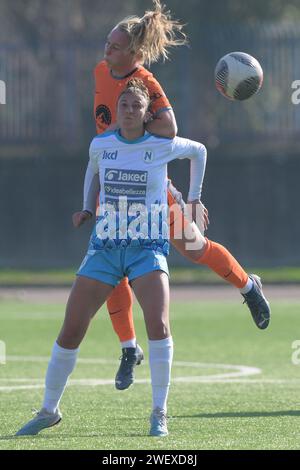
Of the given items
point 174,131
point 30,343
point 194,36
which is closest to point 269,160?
point 194,36

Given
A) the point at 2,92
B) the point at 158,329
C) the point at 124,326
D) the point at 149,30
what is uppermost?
the point at 149,30

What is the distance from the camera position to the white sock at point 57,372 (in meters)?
8.56

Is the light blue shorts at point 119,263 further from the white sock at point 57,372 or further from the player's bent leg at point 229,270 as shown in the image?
the player's bent leg at point 229,270

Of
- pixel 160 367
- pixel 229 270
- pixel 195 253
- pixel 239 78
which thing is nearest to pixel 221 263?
pixel 229 270

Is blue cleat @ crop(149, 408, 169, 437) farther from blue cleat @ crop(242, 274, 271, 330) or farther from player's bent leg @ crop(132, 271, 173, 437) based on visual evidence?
blue cleat @ crop(242, 274, 271, 330)

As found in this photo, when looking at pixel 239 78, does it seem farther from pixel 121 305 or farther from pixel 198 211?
pixel 121 305

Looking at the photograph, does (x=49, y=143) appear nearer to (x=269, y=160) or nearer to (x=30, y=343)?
(x=269, y=160)

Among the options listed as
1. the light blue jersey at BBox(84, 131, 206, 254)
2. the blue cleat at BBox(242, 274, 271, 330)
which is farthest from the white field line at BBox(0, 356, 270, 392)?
the light blue jersey at BBox(84, 131, 206, 254)

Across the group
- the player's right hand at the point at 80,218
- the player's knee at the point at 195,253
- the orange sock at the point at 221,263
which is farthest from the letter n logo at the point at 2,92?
the player's right hand at the point at 80,218

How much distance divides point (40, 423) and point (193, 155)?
6.35 ft

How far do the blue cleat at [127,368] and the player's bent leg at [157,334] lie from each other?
1.67 metres

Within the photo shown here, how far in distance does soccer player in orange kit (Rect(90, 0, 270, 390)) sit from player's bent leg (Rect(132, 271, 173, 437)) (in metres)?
0.65

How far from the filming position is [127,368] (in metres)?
10.2

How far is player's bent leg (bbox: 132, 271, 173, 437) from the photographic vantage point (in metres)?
8.38
